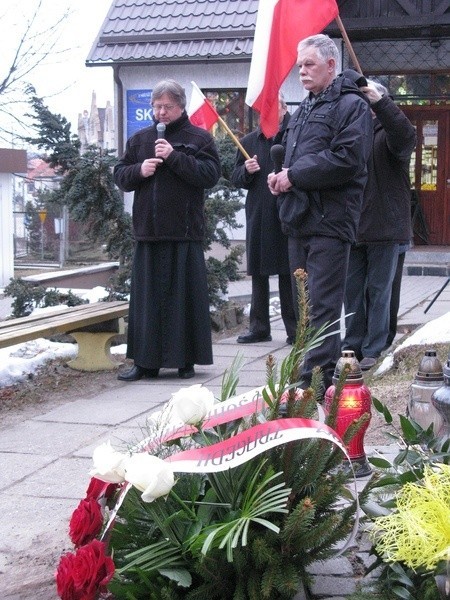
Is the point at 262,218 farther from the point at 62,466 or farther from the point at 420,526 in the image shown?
the point at 420,526

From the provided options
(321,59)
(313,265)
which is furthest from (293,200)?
(321,59)

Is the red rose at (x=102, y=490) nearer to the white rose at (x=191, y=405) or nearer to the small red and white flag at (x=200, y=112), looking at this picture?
the white rose at (x=191, y=405)

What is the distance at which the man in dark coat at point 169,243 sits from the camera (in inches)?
274

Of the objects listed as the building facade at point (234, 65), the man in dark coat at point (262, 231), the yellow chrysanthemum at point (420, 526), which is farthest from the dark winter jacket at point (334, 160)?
the building facade at point (234, 65)

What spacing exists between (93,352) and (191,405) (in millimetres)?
4920

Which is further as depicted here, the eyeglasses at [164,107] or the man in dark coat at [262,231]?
the man in dark coat at [262,231]

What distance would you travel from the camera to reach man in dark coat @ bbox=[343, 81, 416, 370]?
7066 mm

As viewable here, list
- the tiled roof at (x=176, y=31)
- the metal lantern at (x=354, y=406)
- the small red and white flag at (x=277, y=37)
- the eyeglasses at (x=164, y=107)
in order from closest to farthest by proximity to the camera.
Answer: the metal lantern at (x=354, y=406) < the eyeglasses at (x=164, y=107) < the small red and white flag at (x=277, y=37) < the tiled roof at (x=176, y=31)

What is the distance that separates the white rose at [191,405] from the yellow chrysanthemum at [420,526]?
0.59 metres

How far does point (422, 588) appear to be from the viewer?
2.53m

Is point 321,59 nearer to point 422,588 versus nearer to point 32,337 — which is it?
A: point 32,337

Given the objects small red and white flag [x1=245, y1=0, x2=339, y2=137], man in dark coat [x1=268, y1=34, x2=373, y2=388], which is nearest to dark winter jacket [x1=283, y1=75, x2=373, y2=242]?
man in dark coat [x1=268, y1=34, x2=373, y2=388]

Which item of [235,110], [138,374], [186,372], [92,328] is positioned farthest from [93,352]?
[235,110]

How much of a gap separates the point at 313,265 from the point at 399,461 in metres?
2.96
